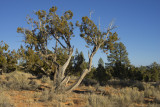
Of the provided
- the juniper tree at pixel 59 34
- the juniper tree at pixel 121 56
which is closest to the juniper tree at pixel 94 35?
the juniper tree at pixel 59 34

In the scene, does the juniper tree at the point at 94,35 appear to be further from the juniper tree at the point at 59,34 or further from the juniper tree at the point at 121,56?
the juniper tree at the point at 121,56

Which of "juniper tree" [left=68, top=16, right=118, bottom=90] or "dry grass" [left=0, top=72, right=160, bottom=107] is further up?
"juniper tree" [left=68, top=16, right=118, bottom=90]

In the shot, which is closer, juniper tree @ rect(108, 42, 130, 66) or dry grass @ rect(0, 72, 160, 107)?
dry grass @ rect(0, 72, 160, 107)

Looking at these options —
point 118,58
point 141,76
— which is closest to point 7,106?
point 141,76

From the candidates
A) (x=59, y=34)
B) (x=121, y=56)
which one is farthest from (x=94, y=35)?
(x=121, y=56)

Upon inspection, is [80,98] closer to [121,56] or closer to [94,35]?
[94,35]

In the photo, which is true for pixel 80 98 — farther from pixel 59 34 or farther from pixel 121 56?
pixel 121 56

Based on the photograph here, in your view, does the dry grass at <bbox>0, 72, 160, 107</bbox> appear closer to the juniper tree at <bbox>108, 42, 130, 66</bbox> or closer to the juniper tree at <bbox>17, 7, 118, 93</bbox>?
the juniper tree at <bbox>17, 7, 118, 93</bbox>

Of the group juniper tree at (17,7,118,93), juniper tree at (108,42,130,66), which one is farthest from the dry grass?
juniper tree at (108,42,130,66)

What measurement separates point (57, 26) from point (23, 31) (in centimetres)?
333

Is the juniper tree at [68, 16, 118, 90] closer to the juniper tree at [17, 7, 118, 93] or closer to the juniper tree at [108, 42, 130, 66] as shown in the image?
the juniper tree at [17, 7, 118, 93]

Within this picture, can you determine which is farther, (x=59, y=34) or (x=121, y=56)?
(x=121, y=56)

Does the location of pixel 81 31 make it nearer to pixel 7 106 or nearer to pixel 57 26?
pixel 57 26

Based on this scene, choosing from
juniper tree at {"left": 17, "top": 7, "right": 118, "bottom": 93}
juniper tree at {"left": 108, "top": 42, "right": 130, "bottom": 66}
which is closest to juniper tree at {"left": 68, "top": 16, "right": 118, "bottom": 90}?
juniper tree at {"left": 17, "top": 7, "right": 118, "bottom": 93}
